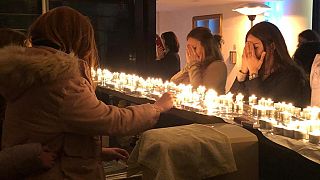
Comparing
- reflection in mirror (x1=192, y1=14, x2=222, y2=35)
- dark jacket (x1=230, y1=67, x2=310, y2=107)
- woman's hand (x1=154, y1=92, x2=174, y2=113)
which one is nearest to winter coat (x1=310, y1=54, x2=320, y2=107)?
dark jacket (x1=230, y1=67, x2=310, y2=107)

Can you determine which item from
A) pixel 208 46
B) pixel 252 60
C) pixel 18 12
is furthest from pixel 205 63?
pixel 18 12

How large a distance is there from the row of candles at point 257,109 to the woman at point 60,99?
0.67ft

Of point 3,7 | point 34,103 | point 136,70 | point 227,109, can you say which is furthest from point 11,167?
point 136,70

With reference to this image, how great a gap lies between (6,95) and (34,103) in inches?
4.4

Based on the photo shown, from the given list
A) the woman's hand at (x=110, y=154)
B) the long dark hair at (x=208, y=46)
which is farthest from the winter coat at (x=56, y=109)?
the long dark hair at (x=208, y=46)

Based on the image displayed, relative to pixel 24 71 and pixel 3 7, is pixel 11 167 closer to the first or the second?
pixel 24 71

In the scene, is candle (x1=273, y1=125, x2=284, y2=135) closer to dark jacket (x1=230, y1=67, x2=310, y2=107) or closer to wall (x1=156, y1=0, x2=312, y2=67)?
dark jacket (x1=230, y1=67, x2=310, y2=107)

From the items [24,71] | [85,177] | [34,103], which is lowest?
[85,177]

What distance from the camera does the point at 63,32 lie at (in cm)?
156

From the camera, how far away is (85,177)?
63.2 inches

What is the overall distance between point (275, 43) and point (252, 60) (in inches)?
6.8

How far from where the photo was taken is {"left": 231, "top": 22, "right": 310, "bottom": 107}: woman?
2.67 meters

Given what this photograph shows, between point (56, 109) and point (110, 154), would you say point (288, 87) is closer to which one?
point (110, 154)

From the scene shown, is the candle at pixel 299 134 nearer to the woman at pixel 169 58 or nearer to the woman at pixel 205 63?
the woman at pixel 205 63
